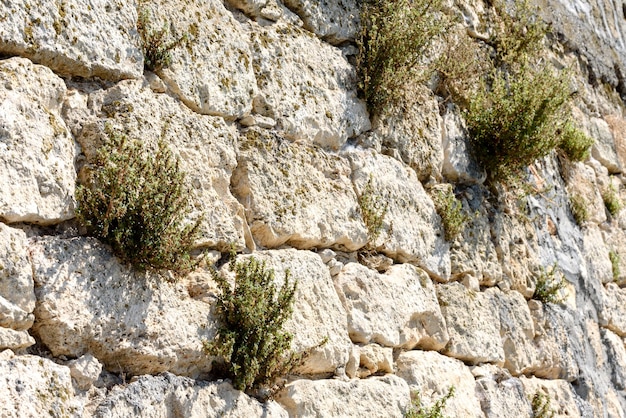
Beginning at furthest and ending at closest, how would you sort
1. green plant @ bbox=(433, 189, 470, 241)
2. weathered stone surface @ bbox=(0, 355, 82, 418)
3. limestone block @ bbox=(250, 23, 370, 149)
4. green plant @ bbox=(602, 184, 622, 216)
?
green plant @ bbox=(602, 184, 622, 216) < green plant @ bbox=(433, 189, 470, 241) < limestone block @ bbox=(250, 23, 370, 149) < weathered stone surface @ bbox=(0, 355, 82, 418)

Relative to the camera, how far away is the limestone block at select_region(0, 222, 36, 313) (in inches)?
88.3

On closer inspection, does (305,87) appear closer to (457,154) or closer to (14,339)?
(457,154)

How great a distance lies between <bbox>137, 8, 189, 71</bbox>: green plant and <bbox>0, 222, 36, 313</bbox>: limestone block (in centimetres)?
93

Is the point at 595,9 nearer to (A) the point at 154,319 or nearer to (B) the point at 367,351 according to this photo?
(B) the point at 367,351

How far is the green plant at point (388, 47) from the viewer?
13.3 feet

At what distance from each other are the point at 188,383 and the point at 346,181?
142 cm

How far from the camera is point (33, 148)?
242cm

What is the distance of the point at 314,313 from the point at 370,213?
72cm

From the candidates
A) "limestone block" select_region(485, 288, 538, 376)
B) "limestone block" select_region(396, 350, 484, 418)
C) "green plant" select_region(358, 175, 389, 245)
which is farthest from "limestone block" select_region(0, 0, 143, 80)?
"limestone block" select_region(485, 288, 538, 376)

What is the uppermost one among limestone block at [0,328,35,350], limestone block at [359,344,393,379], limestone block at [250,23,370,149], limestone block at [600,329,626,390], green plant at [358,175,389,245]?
limestone block at [250,23,370,149]

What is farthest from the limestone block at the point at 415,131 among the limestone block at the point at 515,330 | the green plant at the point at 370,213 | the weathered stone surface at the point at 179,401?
the weathered stone surface at the point at 179,401

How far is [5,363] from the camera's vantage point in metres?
2.18

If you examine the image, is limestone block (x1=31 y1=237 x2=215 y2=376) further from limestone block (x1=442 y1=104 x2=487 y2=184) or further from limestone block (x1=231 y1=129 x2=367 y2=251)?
limestone block (x1=442 y1=104 x2=487 y2=184)

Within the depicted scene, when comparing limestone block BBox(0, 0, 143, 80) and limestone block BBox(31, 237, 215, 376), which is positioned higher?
limestone block BBox(0, 0, 143, 80)
